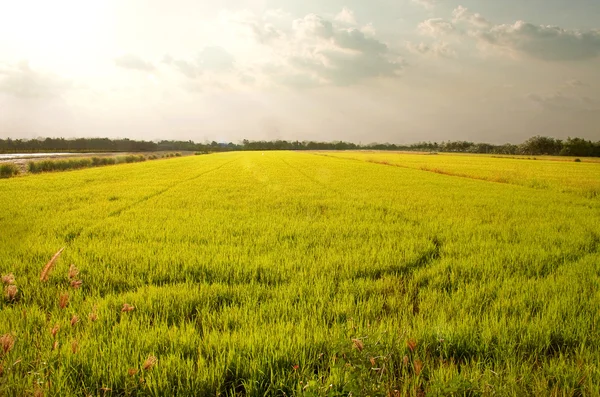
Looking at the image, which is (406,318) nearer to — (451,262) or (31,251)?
(451,262)

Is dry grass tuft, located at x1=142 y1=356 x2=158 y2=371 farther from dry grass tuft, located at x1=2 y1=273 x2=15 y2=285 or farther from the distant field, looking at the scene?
dry grass tuft, located at x1=2 y1=273 x2=15 y2=285

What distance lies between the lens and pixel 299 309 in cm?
309

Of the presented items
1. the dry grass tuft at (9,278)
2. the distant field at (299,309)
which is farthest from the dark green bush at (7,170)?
the dry grass tuft at (9,278)

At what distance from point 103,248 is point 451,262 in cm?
569

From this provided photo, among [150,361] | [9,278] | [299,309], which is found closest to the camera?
[150,361]

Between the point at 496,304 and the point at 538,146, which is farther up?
the point at 538,146

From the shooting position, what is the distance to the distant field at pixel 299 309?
6.73ft

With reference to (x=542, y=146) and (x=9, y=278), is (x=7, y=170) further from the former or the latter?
(x=542, y=146)

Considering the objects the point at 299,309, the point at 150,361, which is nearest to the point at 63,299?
the point at 150,361

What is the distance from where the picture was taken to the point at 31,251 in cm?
500

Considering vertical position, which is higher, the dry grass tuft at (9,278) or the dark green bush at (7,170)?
the dark green bush at (7,170)

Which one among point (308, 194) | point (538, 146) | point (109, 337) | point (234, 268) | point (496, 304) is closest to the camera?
point (109, 337)

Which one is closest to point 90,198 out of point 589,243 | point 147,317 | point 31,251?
point 31,251

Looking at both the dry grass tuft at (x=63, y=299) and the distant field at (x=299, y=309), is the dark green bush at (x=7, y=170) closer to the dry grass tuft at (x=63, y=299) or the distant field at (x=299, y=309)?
the distant field at (x=299, y=309)
